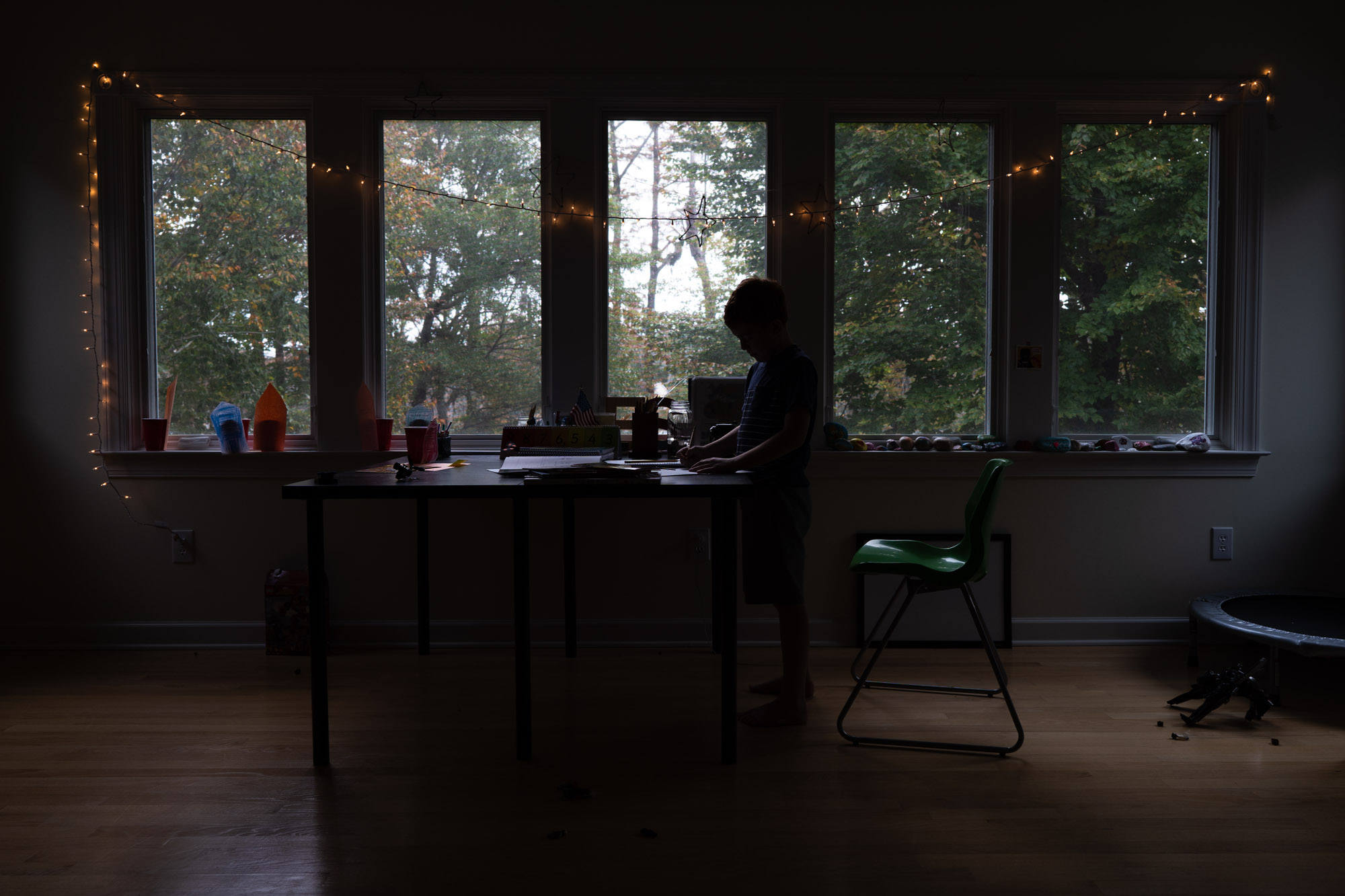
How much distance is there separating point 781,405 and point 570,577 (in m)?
1.20

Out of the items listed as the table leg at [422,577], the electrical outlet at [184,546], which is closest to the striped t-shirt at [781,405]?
the table leg at [422,577]

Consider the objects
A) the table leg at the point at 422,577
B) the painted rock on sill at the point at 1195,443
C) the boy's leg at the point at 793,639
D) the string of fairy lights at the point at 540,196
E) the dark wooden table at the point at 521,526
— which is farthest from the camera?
the painted rock on sill at the point at 1195,443

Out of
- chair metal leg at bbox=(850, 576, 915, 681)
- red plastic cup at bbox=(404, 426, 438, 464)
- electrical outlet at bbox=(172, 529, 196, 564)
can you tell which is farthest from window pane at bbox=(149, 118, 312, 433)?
chair metal leg at bbox=(850, 576, 915, 681)

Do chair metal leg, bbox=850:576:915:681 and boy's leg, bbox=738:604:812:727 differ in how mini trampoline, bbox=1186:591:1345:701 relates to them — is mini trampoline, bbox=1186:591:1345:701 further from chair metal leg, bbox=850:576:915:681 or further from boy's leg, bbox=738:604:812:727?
boy's leg, bbox=738:604:812:727

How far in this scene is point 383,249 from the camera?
3.52 metres

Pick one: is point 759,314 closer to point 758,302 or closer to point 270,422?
point 758,302

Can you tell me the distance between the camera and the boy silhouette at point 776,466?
Result: 246cm

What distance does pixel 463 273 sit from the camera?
3.54 meters

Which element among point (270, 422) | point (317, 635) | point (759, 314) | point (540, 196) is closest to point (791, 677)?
point (759, 314)

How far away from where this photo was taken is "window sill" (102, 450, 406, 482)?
3.43m

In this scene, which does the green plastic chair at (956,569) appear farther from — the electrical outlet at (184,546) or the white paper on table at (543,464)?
the electrical outlet at (184,546)

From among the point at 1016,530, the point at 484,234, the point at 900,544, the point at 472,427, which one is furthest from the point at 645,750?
the point at 484,234

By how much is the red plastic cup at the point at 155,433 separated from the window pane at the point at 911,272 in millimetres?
2749

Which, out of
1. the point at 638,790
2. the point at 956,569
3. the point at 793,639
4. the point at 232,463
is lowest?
the point at 638,790
